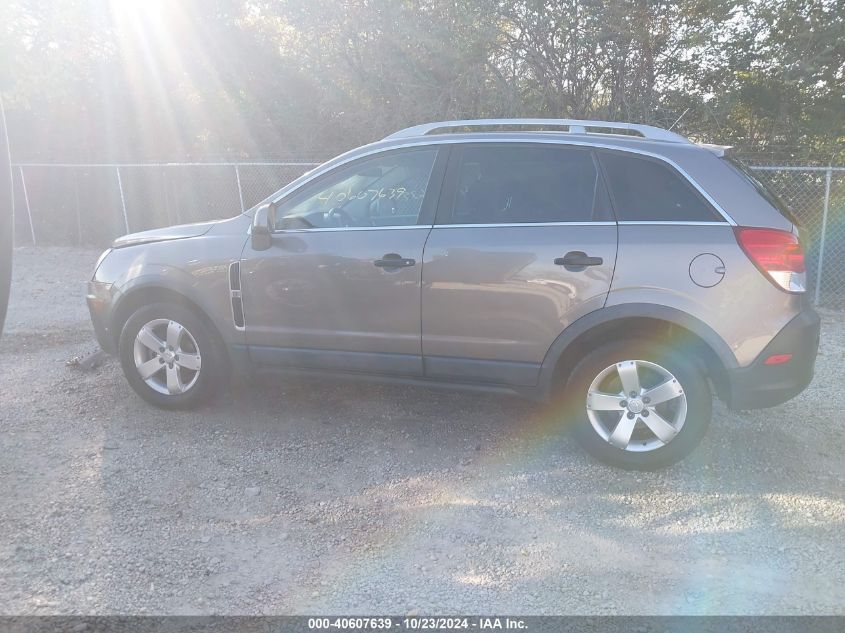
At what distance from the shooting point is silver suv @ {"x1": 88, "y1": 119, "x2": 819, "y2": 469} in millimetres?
3695

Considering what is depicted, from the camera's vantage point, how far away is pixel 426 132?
181 inches

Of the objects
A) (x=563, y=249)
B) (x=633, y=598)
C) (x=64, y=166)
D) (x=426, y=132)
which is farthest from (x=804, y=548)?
(x=64, y=166)

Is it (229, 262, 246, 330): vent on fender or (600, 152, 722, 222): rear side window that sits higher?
(600, 152, 722, 222): rear side window

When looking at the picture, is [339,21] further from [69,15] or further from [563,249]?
[563,249]

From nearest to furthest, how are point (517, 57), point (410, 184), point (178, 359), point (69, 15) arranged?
1. point (410, 184)
2. point (178, 359)
3. point (517, 57)
4. point (69, 15)

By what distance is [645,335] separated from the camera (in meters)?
3.86

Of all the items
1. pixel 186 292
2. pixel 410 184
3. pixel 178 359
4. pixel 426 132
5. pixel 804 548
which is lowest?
pixel 804 548

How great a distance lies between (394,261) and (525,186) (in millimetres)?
889

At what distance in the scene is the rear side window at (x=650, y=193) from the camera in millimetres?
3779

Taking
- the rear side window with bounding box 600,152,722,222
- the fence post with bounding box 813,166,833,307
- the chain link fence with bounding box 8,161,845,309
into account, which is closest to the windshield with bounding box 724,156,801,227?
the rear side window with bounding box 600,152,722,222

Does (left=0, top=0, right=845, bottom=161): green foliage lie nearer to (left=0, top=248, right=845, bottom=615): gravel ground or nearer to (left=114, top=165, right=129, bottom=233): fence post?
(left=114, top=165, right=129, bottom=233): fence post

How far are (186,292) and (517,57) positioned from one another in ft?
25.1

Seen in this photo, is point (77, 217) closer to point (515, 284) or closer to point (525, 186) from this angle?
point (525, 186)

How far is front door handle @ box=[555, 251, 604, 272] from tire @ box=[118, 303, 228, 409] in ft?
7.63
